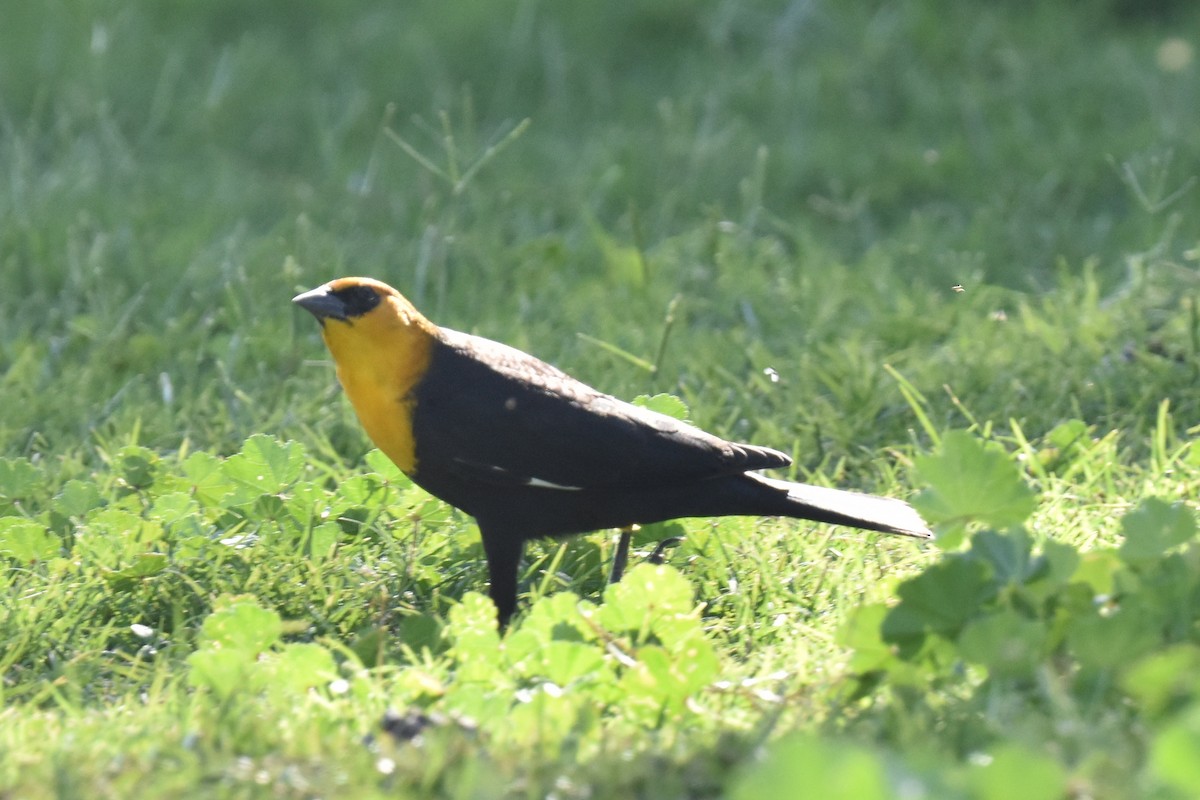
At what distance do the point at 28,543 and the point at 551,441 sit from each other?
124 cm

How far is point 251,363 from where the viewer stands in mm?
5289

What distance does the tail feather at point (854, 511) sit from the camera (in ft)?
12.0

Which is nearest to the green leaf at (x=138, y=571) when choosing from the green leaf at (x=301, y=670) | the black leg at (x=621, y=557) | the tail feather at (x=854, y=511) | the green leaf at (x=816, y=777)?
the green leaf at (x=301, y=670)

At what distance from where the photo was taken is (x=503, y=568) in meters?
3.58

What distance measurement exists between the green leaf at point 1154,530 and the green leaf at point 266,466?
194 centimetres

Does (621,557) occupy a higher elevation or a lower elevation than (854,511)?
lower

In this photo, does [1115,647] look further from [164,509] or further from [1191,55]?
[1191,55]

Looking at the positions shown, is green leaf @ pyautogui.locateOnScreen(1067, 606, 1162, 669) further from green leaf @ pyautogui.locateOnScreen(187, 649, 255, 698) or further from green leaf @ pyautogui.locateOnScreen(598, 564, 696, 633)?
green leaf @ pyautogui.locateOnScreen(187, 649, 255, 698)

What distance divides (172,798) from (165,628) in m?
1.10

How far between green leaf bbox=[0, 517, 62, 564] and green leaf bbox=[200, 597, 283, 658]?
29.9 inches

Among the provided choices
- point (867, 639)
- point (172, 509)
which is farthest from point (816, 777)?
point (172, 509)

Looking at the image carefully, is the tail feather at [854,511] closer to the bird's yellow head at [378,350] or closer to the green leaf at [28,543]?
the bird's yellow head at [378,350]

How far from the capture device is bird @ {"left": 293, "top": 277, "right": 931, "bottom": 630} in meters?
3.63

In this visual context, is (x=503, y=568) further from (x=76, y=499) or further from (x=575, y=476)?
(x=76, y=499)
